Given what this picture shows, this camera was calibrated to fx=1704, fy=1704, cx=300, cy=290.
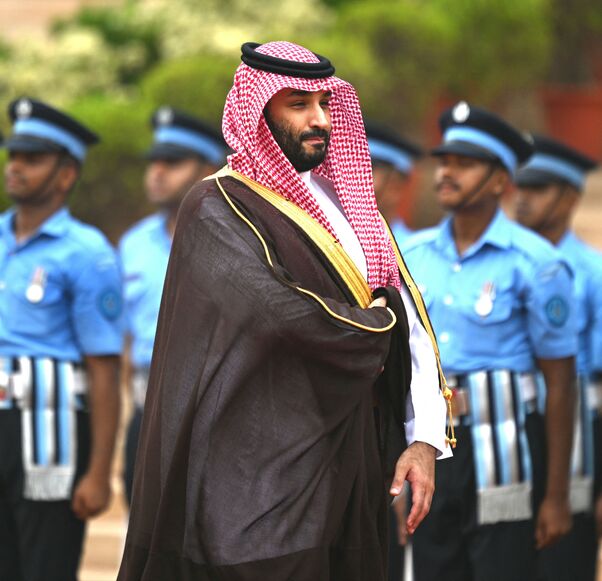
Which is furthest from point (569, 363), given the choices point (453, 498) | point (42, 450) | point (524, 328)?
point (42, 450)

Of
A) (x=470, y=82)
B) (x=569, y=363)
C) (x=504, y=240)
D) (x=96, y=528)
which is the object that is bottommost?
(x=96, y=528)

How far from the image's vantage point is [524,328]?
6.61m

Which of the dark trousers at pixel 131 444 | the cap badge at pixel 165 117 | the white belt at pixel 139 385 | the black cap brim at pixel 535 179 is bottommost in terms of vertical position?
the dark trousers at pixel 131 444

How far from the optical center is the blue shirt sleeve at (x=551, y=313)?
6.54 m

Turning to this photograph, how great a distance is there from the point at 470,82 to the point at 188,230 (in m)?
9.52

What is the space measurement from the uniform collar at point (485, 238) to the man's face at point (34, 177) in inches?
65.8

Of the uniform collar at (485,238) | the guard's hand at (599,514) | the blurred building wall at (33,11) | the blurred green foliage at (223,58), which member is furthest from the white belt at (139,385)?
the blurred building wall at (33,11)

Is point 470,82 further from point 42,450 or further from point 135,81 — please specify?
point 42,450

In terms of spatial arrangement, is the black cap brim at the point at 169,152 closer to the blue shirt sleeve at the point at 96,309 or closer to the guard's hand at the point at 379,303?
the blue shirt sleeve at the point at 96,309

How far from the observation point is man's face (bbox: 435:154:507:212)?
22.5ft

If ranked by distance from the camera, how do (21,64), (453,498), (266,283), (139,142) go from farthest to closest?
(21,64) < (139,142) < (453,498) < (266,283)

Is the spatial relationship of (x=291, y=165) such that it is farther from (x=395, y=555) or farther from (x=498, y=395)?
(x=395, y=555)

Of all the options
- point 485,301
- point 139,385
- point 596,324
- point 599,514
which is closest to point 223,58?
point 139,385

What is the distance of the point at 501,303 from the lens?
21.4 ft
